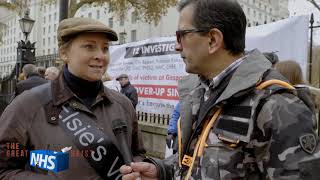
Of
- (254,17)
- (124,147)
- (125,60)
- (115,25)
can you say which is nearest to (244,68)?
(124,147)

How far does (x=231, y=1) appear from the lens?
1.47m

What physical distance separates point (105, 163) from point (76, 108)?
1.21 feet

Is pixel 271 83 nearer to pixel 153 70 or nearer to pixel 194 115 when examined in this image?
pixel 194 115

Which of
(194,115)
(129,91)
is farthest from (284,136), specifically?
(129,91)

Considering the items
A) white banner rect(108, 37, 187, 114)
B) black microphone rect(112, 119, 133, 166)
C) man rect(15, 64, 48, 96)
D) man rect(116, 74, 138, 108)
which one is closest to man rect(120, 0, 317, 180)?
black microphone rect(112, 119, 133, 166)

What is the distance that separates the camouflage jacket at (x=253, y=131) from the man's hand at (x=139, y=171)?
0.22 metres

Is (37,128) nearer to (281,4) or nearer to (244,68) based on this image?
(244,68)

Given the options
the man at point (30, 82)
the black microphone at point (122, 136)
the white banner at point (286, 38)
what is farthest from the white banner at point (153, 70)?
the black microphone at point (122, 136)

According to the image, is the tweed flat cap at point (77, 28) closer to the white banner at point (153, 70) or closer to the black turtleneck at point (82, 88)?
the black turtleneck at point (82, 88)

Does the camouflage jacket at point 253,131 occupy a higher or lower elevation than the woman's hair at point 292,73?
lower

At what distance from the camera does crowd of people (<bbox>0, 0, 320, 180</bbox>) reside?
4.05 feet

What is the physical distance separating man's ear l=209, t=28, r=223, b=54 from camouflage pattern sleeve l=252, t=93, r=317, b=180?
1.13 feet

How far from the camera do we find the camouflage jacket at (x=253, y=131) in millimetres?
1198

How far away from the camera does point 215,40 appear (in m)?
1.47
